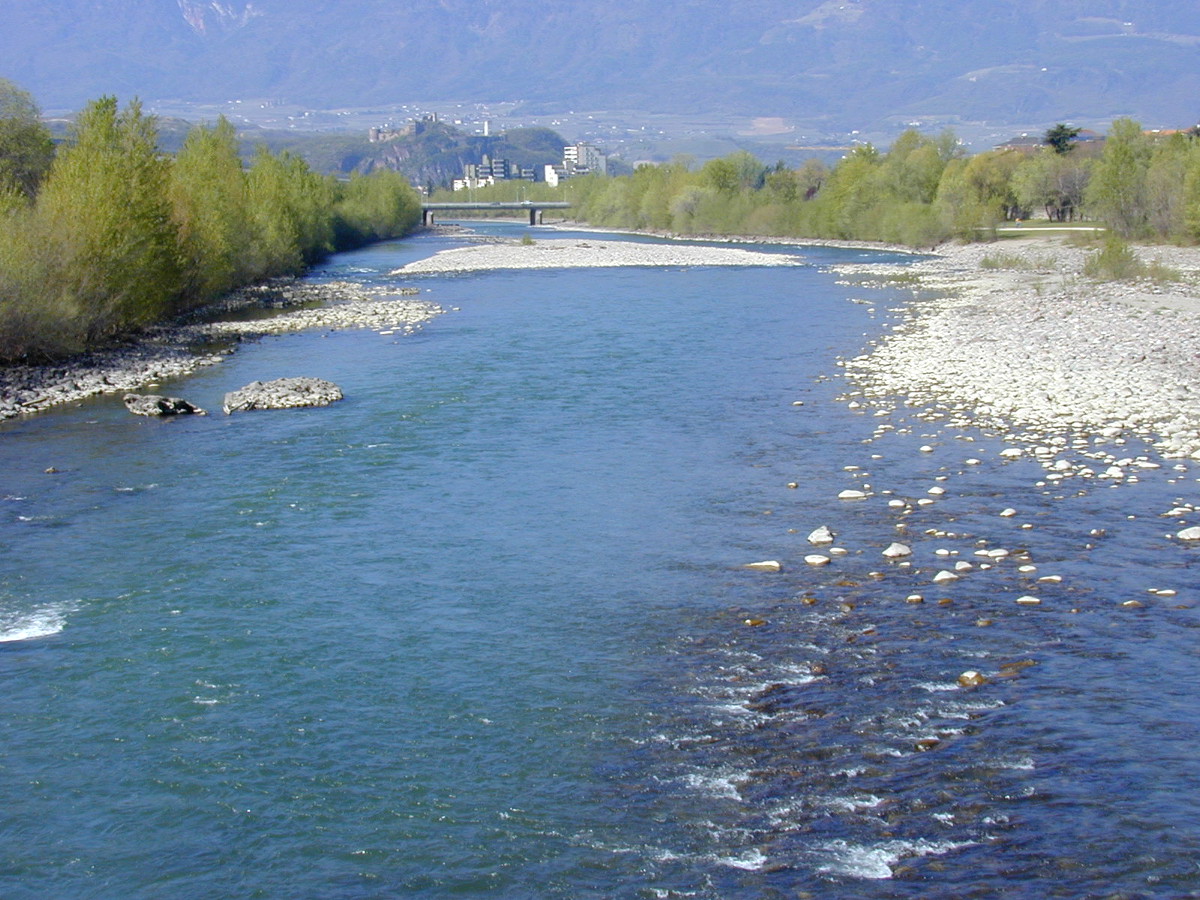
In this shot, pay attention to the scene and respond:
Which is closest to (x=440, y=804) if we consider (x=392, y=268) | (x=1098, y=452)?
(x=1098, y=452)

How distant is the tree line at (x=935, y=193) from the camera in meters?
77.4

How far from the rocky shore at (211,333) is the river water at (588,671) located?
652 cm

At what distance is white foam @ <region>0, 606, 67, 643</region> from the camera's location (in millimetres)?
12953

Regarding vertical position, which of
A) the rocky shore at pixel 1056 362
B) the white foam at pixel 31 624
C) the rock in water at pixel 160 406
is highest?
the rocky shore at pixel 1056 362

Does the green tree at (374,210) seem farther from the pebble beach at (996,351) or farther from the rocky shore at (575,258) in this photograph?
the pebble beach at (996,351)

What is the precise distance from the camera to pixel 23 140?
48875 millimetres

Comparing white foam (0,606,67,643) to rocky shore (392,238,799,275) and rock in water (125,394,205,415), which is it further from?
rocky shore (392,238,799,275)

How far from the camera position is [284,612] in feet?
44.7

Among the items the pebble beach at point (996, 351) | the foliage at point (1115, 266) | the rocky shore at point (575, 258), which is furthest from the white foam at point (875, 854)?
the rocky shore at point (575, 258)

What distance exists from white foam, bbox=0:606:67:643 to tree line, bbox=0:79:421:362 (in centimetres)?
1848

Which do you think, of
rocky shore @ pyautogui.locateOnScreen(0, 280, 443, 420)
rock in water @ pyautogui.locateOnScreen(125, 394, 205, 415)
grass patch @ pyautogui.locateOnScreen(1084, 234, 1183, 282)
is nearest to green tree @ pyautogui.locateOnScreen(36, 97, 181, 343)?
rocky shore @ pyautogui.locateOnScreen(0, 280, 443, 420)

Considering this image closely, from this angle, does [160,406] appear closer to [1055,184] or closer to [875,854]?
[875,854]

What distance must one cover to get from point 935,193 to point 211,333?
82.1 m

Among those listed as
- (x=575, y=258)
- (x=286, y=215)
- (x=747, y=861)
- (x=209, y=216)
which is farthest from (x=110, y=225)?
(x=575, y=258)
